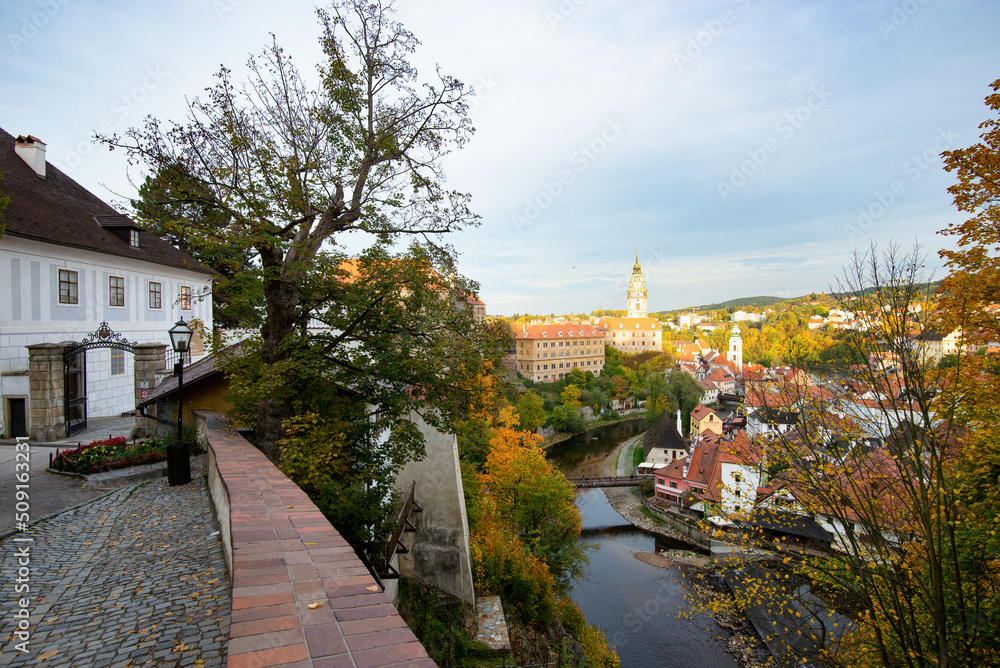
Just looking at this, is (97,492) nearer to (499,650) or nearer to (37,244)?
(499,650)

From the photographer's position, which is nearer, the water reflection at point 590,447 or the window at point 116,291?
the window at point 116,291

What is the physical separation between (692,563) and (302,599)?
26.6m

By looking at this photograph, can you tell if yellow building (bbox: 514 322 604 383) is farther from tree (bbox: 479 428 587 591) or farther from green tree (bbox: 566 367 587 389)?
tree (bbox: 479 428 587 591)

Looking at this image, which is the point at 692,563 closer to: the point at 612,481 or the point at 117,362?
the point at 612,481

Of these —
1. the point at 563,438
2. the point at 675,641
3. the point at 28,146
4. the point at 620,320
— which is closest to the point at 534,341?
the point at 563,438

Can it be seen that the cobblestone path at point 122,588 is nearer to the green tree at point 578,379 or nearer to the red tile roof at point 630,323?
the green tree at point 578,379

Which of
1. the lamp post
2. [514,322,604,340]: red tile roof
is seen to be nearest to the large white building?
the lamp post

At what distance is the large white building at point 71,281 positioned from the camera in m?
12.7

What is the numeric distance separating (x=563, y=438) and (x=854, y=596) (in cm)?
4405

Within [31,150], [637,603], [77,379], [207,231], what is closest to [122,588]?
[207,231]

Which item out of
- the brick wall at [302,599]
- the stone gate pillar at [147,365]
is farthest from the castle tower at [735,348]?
the brick wall at [302,599]

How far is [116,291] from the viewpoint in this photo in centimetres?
1672

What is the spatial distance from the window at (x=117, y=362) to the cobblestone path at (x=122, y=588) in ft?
37.8

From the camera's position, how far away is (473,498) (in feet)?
51.7
